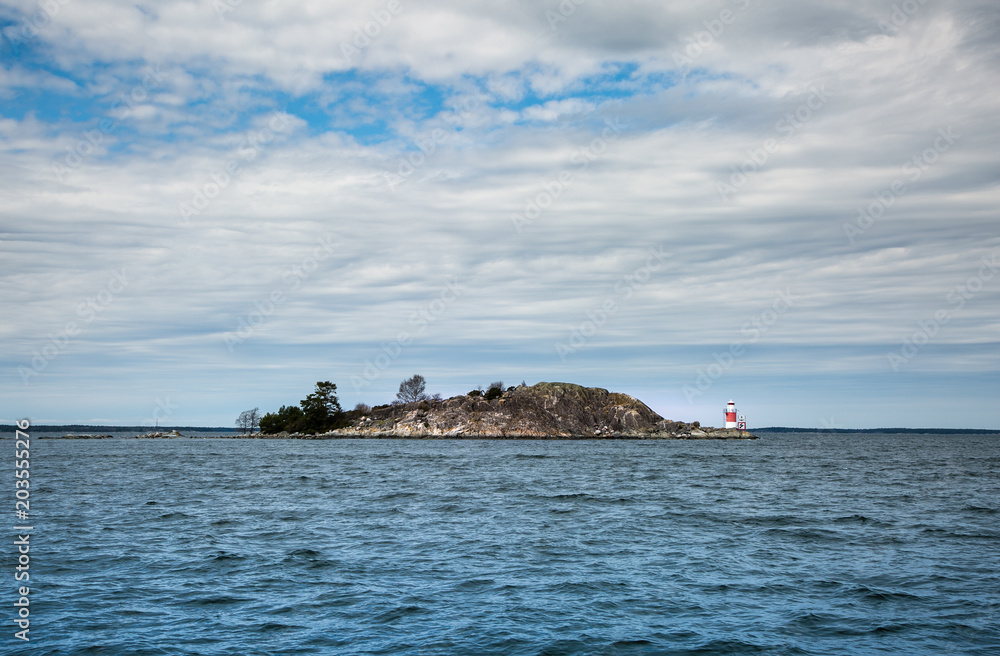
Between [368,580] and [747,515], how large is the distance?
22139mm

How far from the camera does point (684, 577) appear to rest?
70.1ft

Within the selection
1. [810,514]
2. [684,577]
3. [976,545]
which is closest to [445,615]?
[684,577]

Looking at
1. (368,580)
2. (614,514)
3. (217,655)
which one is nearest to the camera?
(217,655)

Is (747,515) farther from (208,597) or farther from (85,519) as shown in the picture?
(85,519)

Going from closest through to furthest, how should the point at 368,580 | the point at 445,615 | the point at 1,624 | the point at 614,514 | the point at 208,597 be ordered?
the point at 1,624, the point at 445,615, the point at 208,597, the point at 368,580, the point at 614,514

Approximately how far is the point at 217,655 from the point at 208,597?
4797 mm

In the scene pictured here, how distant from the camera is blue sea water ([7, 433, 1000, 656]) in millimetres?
15594

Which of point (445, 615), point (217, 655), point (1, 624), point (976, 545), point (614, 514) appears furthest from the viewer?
point (614, 514)

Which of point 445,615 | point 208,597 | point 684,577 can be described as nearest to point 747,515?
point 684,577

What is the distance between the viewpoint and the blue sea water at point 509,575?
51.2 feet

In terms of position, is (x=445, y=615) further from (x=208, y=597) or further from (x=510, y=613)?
(x=208, y=597)

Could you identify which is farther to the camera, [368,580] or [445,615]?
[368,580]

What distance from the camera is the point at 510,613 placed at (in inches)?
685

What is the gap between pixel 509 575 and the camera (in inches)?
845
